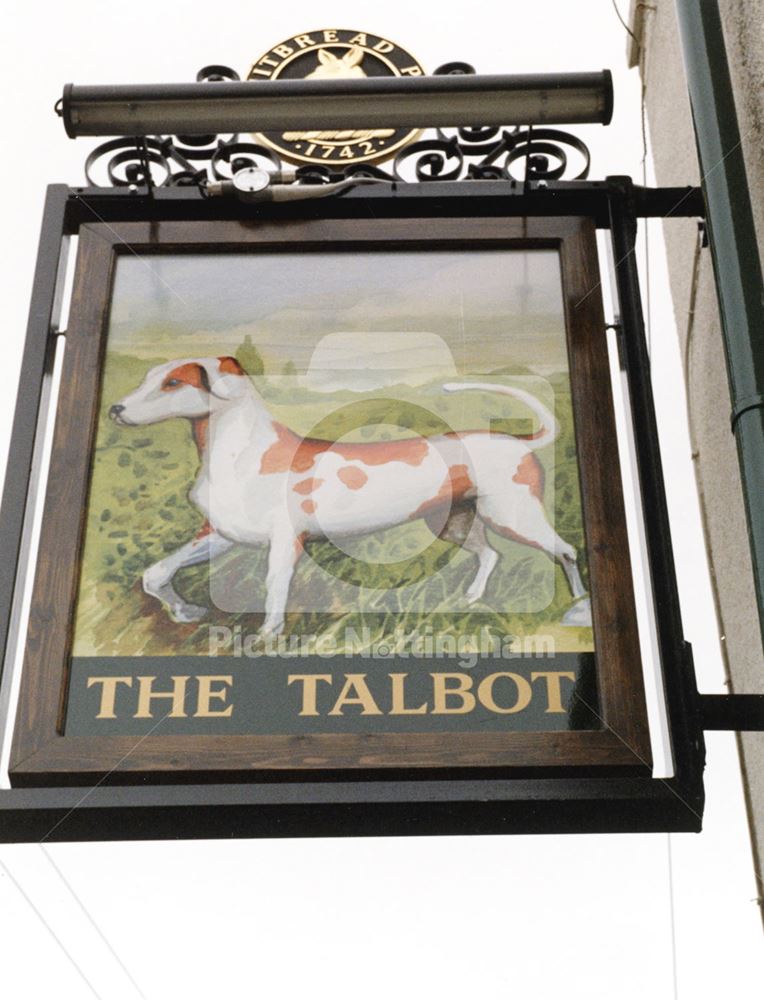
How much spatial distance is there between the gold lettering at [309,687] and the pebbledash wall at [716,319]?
1.52 meters

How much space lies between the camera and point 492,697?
3.62m

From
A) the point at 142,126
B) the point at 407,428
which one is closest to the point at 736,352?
the point at 407,428

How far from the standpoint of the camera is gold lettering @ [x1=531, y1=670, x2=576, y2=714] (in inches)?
142

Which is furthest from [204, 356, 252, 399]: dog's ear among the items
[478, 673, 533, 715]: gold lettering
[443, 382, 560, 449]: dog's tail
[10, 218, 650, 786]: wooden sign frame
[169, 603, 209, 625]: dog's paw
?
[478, 673, 533, 715]: gold lettering

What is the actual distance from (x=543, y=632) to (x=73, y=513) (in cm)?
126

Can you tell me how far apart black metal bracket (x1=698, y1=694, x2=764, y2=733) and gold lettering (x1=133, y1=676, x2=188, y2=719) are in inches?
48.7

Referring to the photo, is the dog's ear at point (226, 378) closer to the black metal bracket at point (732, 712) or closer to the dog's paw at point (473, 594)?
the dog's paw at point (473, 594)

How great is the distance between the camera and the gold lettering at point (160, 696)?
142 inches

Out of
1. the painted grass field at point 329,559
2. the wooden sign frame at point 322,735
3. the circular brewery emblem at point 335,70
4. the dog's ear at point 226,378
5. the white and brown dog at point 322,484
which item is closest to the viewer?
the wooden sign frame at point 322,735

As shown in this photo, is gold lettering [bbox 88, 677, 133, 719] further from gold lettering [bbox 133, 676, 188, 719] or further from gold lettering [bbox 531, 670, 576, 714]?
gold lettering [bbox 531, 670, 576, 714]

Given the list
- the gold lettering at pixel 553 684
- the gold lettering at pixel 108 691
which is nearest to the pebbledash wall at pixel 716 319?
the gold lettering at pixel 553 684

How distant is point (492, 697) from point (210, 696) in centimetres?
68

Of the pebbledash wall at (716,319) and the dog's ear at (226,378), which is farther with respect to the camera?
the pebbledash wall at (716,319)

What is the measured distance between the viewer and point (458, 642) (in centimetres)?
370
